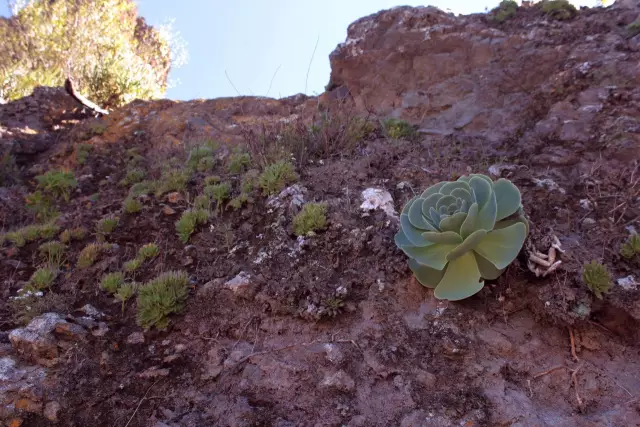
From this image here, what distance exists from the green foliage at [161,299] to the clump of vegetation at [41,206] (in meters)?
2.87

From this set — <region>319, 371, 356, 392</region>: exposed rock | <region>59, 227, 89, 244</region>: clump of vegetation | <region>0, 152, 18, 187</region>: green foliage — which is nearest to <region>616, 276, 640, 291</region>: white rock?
<region>319, 371, 356, 392</region>: exposed rock

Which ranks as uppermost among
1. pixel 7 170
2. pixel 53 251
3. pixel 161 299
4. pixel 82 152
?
pixel 7 170

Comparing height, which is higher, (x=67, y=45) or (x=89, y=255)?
(x=67, y=45)

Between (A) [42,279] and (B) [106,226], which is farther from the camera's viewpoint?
(B) [106,226]

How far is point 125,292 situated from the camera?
129 inches

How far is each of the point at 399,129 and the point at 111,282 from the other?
11.5 feet

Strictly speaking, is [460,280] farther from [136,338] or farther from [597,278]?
[136,338]

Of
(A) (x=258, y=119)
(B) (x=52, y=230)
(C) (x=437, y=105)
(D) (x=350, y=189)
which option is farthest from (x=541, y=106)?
(B) (x=52, y=230)

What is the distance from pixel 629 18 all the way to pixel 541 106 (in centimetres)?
183

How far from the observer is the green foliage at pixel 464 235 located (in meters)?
2.59

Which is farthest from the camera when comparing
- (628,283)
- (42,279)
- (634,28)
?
(634,28)

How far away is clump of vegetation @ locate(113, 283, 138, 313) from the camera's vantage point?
327cm

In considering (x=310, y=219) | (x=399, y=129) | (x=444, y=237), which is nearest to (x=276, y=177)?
(x=310, y=219)

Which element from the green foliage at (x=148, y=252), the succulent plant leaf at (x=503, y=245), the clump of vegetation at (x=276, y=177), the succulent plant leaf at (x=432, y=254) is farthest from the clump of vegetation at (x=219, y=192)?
the succulent plant leaf at (x=503, y=245)
